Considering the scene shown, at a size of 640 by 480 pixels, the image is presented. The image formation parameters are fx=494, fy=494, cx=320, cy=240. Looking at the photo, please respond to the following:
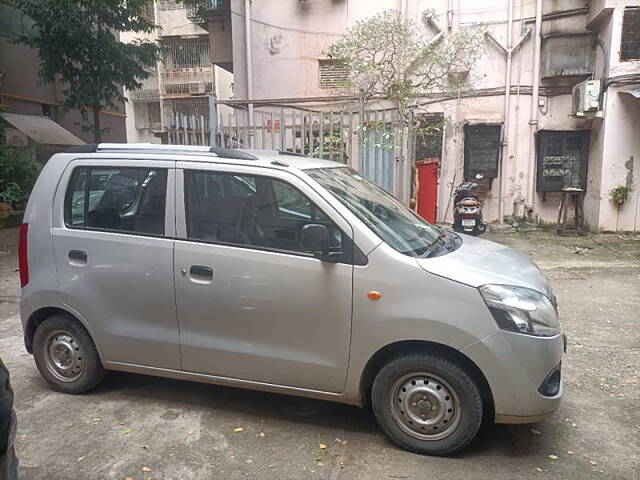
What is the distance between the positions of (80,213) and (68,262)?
36 centimetres

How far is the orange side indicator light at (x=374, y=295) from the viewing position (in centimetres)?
287

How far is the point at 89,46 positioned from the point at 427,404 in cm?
1160

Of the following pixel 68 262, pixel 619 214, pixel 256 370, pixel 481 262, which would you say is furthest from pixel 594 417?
pixel 619 214

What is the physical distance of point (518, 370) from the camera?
2705 millimetres

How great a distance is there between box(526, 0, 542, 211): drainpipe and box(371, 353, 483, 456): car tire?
920cm

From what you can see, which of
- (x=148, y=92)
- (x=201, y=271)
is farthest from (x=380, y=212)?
(x=148, y=92)

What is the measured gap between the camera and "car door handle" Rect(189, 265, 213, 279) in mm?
3168

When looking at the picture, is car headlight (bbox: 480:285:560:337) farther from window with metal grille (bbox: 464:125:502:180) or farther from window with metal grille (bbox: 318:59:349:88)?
window with metal grille (bbox: 318:59:349:88)

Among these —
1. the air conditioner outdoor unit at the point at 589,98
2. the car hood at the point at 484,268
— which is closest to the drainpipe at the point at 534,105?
the air conditioner outdoor unit at the point at 589,98

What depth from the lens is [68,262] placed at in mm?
3529

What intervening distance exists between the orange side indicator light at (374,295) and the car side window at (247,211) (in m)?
0.43

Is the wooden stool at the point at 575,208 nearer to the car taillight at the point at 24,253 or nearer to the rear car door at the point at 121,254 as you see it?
the rear car door at the point at 121,254

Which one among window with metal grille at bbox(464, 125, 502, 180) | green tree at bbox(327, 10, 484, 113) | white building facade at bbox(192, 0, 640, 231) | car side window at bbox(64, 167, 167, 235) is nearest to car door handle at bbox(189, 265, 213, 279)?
car side window at bbox(64, 167, 167, 235)

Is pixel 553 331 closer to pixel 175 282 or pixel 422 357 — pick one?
pixel 422 357
